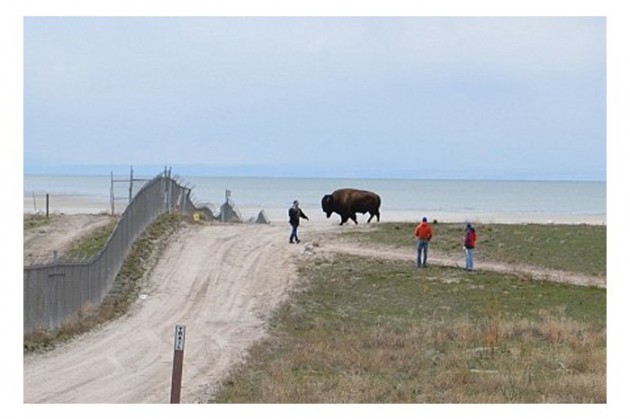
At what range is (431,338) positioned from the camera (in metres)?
20.8

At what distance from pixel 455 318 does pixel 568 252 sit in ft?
33.5

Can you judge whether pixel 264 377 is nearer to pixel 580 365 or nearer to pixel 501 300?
pixel 580 365

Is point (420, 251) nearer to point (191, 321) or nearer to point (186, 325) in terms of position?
point (191, 321)

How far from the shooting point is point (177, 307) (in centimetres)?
2488

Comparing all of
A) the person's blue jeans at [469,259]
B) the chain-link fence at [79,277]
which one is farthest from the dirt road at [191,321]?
the person's blue jeans at [469,259]

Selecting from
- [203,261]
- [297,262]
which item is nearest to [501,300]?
[297,262]

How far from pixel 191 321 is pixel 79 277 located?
278 centimetres

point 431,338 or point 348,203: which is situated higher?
point 348,203

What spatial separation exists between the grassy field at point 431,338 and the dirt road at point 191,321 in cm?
73

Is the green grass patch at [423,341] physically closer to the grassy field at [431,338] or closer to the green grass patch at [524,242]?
the grassy field at [431,338]

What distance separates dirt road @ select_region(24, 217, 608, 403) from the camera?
1645 cm

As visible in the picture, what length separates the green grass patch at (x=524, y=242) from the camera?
3197cm

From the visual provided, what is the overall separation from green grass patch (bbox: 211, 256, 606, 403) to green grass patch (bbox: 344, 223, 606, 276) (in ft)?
10.2

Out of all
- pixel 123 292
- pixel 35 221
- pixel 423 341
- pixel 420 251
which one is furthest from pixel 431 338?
pixel 35 221
